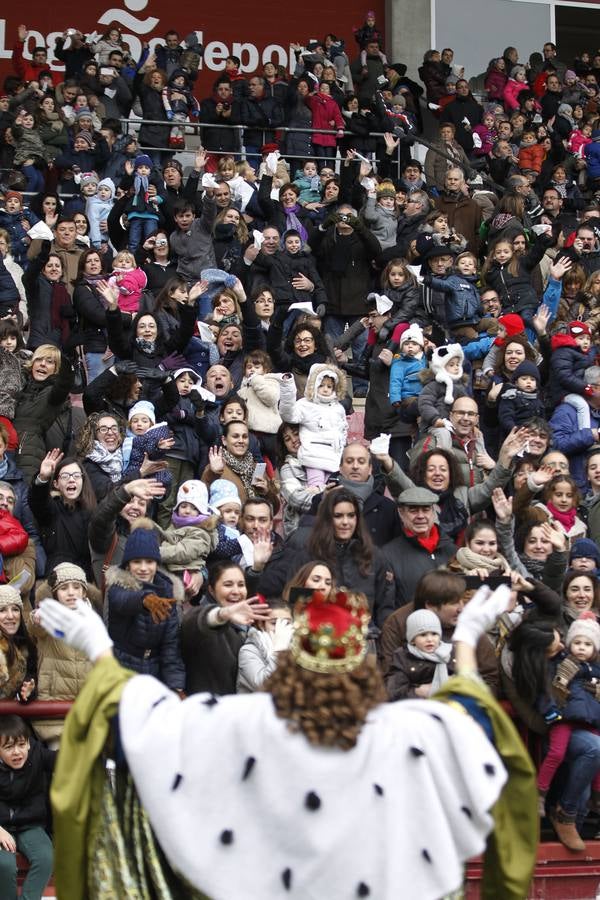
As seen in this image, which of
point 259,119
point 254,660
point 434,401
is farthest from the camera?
point 259,119

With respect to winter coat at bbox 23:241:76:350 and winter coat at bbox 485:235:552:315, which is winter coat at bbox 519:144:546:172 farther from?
winter coat at bbox 23:241:76:350

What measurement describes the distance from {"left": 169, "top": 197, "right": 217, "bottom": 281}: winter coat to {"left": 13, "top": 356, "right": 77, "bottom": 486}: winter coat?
341 centimetres

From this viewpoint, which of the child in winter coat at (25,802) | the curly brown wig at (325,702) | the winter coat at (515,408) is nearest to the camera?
the curly brown wig at (325,702)

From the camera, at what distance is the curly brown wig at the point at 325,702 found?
453 centimetres

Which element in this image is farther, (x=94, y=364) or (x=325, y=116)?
(x=325, y=116)

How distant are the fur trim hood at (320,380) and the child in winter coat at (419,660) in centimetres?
373

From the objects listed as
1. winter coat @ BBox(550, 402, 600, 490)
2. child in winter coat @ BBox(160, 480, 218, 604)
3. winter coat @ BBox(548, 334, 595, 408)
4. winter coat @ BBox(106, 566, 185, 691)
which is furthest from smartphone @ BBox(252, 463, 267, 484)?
winter coat @ BBox(548, 334, 595, 408)

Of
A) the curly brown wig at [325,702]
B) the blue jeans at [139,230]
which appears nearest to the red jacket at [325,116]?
the blue jeans at [139,230]

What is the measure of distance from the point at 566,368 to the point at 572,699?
513cm

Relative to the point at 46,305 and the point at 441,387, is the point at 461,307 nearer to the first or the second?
the point at 441,387

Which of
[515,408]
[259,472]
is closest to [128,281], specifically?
[259,472]

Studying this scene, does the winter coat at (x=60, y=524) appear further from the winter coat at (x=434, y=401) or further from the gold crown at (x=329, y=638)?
the gold crown at (x=329, y=638)

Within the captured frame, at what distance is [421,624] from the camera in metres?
7.23

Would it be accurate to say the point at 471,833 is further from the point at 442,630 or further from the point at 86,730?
the point at 442,630
